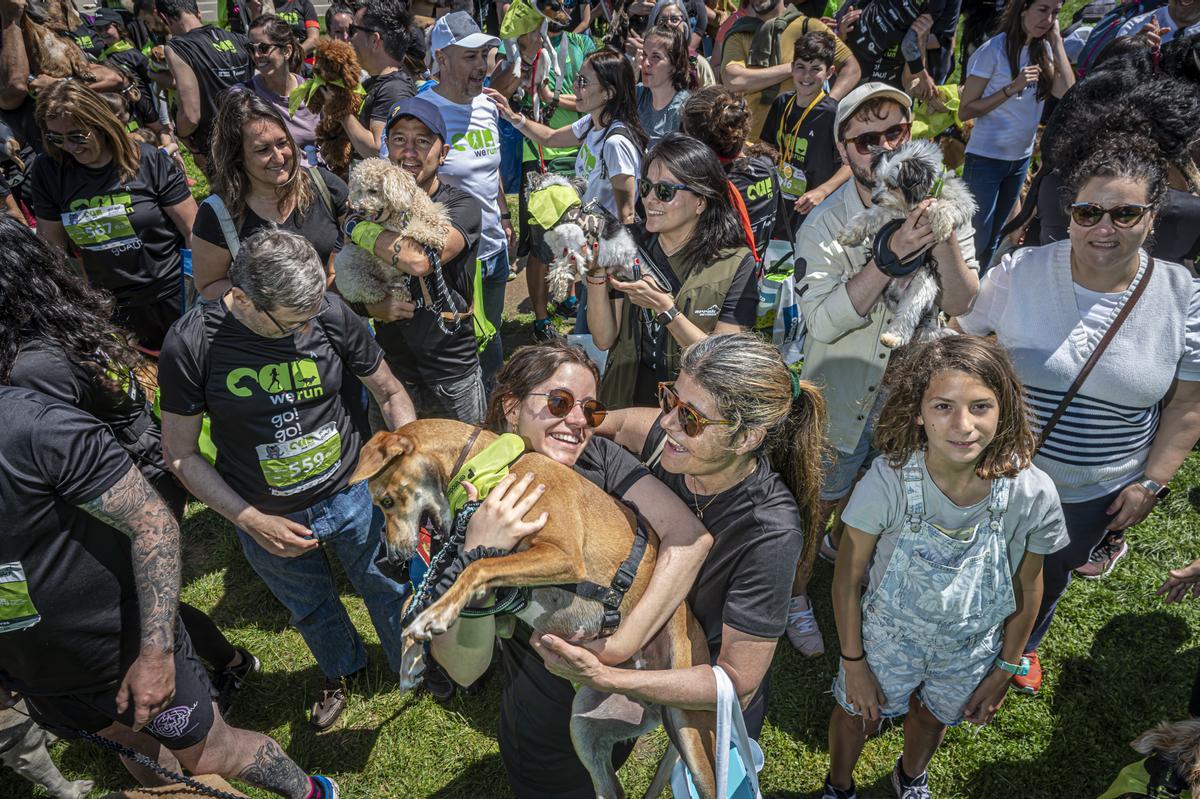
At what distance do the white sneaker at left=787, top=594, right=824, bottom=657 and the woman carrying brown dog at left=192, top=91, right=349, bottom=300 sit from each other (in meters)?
3.56

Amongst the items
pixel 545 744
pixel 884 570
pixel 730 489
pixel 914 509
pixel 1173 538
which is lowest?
pixel 1173 538

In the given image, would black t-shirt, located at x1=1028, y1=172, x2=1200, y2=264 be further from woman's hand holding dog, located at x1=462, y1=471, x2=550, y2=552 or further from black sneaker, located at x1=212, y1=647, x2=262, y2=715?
black sneaker, located at x1=212, y1=647, x2=262, y2=715

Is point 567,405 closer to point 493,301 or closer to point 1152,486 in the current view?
point 1152,486

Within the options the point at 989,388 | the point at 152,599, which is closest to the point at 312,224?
the point at 152,599

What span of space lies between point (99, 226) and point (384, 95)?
7.15ft

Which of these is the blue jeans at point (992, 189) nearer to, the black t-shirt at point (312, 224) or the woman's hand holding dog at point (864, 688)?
the woman's hand holding dog at point (864, 688)

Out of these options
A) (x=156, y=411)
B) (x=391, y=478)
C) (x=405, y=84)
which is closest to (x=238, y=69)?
(x=405, y=84)

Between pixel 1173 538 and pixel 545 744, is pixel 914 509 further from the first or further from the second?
pixel 1173 538

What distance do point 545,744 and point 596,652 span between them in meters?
0.56

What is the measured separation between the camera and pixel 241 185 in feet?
13.0

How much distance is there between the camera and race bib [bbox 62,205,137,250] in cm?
458

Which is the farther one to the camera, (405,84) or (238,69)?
(238,69)

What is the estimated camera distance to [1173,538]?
467cm

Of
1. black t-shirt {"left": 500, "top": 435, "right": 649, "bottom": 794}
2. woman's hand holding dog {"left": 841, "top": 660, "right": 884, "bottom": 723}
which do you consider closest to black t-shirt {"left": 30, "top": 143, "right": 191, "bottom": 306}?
black t-shirt {"left": 500, "top": 435, "right": 649, "bottom": 794}
